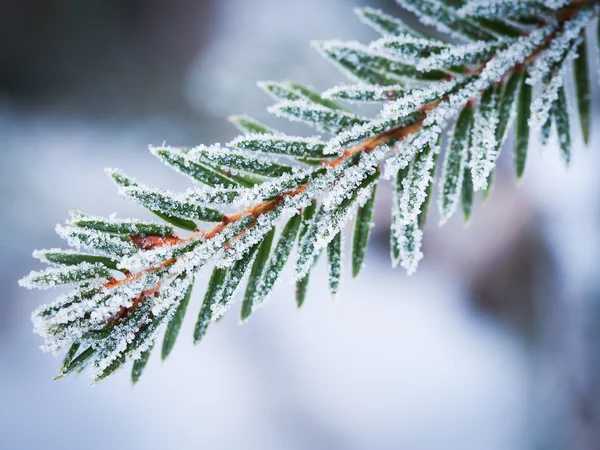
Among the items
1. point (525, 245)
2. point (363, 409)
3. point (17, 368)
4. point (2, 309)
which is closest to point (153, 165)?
point (2, 309)

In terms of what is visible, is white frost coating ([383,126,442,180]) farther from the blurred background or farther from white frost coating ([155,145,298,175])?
the blurred background

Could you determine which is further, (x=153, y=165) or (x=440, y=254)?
(x=153, y=165)

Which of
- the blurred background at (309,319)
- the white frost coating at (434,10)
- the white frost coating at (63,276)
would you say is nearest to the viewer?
the white frost coating at (63,276)

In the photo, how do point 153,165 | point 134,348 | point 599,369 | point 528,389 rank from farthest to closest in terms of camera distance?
point 153,165 < point 528,389 < point 599,369 < point 134,348

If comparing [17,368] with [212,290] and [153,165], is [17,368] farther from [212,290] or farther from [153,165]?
[212,290]

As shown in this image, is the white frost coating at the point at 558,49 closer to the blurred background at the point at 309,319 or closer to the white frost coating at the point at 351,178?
the white frost coating at the point at 351,178

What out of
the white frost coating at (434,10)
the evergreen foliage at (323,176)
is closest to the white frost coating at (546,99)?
the evergreen foliage at (323,176)

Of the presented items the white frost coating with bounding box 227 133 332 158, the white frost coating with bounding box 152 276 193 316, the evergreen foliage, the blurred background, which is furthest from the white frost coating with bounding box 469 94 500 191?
the blurred background
